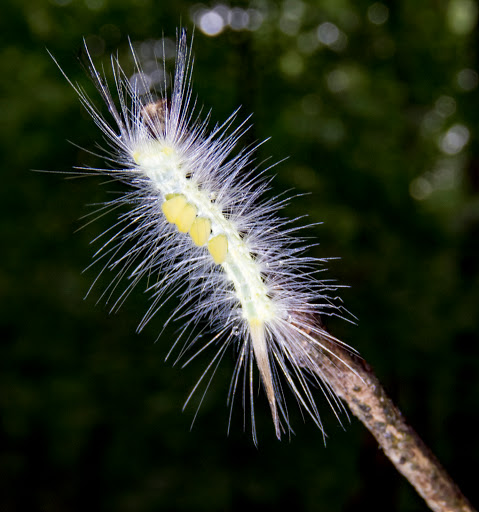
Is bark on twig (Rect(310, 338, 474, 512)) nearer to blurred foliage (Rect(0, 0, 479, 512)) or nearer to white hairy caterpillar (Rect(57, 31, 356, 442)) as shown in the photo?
white hairy caterpillar (Rect(57, 31, 356, 442))

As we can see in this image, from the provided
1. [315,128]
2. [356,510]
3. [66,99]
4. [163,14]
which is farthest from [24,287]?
[356,510]

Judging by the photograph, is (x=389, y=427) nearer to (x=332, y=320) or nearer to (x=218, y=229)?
(x=218, y=229)

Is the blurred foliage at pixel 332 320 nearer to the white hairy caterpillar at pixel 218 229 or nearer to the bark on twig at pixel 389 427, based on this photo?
the white hairy caterpillar at pixel 218 229

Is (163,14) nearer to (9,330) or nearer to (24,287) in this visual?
(24,287)

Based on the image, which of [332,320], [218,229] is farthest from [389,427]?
[332,320]

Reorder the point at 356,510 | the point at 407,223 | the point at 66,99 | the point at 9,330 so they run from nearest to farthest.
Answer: the point at 66,99 < the point at 356,510 < the point at 407,223 < the point at 9,330

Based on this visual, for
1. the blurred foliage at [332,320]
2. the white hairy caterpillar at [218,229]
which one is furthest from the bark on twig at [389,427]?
the blurred foliage at [332,320]
